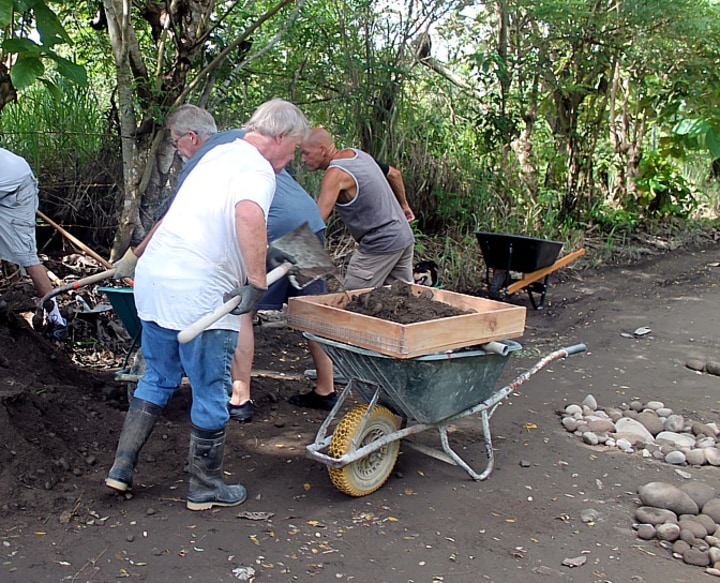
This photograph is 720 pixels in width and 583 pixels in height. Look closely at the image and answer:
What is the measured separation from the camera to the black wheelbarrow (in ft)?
24.0

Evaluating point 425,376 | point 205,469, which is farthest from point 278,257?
point 205,469

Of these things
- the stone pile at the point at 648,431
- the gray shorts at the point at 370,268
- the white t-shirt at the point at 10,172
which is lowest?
the stone pile at the point at 648,431

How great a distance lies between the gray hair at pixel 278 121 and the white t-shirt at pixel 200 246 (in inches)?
5.2

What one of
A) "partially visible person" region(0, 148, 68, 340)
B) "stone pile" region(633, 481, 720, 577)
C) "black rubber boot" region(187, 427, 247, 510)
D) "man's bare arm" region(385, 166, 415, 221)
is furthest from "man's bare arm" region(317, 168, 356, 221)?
"stone pile" region(633, 481, 720, 577)

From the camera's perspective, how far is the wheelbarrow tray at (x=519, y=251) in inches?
287

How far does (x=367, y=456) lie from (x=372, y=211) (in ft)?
6.01

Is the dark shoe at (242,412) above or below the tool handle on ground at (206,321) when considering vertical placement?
below

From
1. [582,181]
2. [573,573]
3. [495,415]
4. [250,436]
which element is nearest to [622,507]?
[573,573]

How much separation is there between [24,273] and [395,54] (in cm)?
459

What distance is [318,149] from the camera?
15.3 feet

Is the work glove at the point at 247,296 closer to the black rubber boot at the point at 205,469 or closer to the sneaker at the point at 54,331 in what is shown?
the black rubber boot at the point at 205,469

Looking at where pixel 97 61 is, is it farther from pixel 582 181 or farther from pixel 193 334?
pixel 582 181

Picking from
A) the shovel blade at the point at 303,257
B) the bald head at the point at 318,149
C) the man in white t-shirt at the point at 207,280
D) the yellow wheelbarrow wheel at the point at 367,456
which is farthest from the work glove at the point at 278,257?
the bald head at the point at 318,149

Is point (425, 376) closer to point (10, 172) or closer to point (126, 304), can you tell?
point (126, 304)
